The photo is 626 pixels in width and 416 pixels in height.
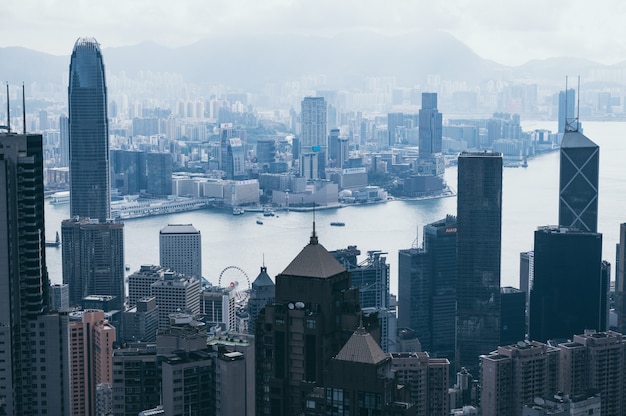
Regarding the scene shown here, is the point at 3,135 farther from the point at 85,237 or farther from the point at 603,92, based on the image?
the point at 603,92

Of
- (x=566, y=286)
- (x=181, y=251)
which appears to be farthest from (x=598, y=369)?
(x=181, y=251)

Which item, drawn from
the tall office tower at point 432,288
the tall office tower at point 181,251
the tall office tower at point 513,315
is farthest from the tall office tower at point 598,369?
the tall office tower at point 181,251

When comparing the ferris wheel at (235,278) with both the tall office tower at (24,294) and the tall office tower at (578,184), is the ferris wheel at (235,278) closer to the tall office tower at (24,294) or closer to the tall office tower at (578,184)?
the tall office tower at (578,184)

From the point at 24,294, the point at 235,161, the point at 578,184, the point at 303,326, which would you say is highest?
the point at 235,161

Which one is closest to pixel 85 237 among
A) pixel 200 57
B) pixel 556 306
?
pixel 556 306

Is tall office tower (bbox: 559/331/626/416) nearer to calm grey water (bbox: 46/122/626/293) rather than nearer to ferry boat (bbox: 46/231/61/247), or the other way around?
calm grey water (bbox: 46/122/626/293)

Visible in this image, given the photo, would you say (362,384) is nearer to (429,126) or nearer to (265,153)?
(265,153)

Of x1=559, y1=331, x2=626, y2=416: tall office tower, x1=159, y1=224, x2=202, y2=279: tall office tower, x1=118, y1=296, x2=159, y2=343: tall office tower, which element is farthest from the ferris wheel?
x1=559, y1=331, x2=626, y2=416: tall office tower
